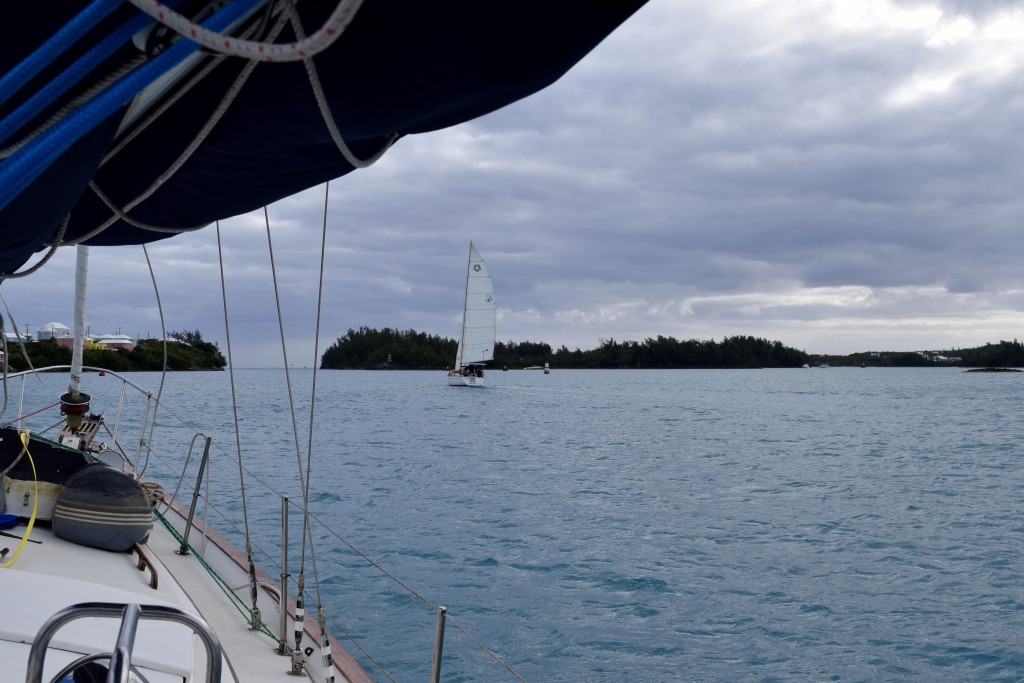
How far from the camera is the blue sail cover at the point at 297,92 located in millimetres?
1929

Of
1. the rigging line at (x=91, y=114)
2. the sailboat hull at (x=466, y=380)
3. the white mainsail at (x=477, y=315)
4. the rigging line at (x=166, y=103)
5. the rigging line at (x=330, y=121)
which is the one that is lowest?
the sailboat hull at (x=466, y=380)

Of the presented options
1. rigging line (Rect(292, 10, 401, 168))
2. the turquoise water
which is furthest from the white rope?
the turquoise water

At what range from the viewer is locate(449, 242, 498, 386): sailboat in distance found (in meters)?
54.2

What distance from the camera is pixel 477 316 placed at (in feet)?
184

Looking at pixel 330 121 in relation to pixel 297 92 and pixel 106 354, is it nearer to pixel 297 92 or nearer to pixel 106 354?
pixel 297 92

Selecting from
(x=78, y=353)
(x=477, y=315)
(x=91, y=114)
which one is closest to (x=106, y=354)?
(x=477, y=315)

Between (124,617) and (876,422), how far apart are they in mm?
44598

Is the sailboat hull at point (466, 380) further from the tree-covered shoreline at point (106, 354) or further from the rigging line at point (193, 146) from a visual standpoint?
the rigging line at point (193, 146)

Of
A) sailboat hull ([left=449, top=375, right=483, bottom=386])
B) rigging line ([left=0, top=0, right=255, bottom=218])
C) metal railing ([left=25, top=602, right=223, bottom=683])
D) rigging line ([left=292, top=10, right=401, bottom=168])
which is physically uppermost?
rigging line ([left=292, top=10, right=401, bottom=168])

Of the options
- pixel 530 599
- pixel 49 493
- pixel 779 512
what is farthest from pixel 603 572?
pixel 49 493

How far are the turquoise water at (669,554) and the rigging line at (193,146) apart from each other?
70.5 inches

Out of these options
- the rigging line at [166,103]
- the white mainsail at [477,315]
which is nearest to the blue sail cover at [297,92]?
the rigging line at [166,103]

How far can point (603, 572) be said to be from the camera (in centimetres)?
1095

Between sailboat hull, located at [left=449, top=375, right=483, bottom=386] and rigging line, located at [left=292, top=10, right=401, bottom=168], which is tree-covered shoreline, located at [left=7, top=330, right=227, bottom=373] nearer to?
rigging line, located at [left=292, top=10, right=401, bottom=168]
